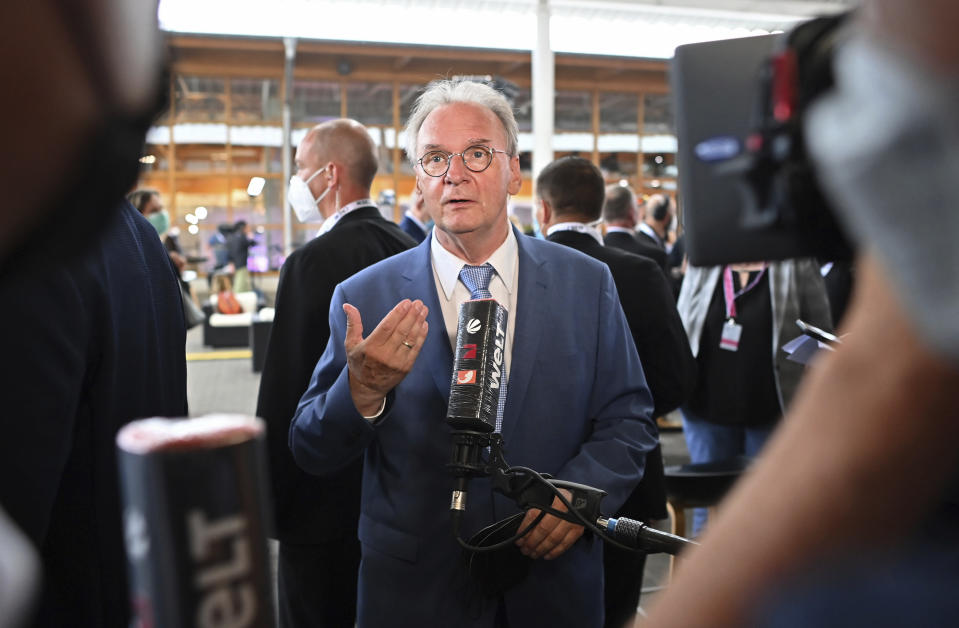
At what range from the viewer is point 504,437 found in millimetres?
1682

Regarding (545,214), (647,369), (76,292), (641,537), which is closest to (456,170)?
(76,292)

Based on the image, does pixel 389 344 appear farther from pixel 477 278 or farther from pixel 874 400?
pixel 874 400

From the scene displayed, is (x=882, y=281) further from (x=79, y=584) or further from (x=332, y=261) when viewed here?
(x=332, y=261)

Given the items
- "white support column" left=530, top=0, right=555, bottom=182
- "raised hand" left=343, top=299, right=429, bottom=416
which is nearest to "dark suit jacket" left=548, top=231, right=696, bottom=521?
"raised hand" left=343, top=299, right=429, bottom=416

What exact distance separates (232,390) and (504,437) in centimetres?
657

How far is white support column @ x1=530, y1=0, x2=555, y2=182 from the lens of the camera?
902 centimetres

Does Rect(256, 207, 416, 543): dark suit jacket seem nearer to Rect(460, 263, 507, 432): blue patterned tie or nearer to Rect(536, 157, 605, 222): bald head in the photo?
Rect(460, 263, 507, 432): blue patterned tie

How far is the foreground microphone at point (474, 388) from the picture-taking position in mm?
1256

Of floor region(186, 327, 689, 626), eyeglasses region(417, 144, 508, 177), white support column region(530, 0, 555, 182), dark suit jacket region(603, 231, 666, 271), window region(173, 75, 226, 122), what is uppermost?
window region(173, 75, 226, 122)

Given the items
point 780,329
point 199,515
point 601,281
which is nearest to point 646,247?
point 780,329

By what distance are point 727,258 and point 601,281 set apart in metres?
1.31

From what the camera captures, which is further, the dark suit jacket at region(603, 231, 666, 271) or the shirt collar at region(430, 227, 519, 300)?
the dark suit jacket at region(603, 231, 666, 271)

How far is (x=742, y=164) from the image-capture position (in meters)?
0.45

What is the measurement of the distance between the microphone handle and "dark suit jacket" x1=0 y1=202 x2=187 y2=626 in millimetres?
749
